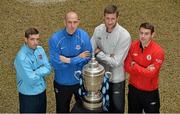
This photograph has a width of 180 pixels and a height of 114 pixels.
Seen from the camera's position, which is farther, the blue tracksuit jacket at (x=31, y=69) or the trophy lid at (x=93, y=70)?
the blue tracksuit jacket at (x=31, y=69)

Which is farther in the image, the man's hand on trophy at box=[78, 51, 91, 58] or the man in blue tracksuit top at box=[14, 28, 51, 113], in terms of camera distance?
the man's hand on trophy at box=[78, 51, 91, 58]

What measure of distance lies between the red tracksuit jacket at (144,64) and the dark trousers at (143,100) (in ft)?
0.25

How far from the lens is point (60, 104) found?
19.2ft

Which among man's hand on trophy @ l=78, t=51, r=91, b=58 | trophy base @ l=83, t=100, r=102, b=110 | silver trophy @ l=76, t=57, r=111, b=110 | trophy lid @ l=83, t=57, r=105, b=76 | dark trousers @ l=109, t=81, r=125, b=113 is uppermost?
man's hand on trophy @ l=78, t=51, r=91, b=58

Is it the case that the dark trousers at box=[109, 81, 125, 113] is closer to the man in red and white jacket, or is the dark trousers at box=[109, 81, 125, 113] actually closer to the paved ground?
the man in red and white jacket

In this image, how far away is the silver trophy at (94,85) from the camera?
4.72m

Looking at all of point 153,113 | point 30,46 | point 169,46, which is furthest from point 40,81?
point 169,46

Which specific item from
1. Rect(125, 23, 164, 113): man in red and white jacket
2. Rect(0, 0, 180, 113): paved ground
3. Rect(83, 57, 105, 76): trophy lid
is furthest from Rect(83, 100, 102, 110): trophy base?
Rect(0, 0, 180, 113): paved ground

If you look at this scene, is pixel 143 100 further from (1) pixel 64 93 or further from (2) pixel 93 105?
(1) pixel 64 93

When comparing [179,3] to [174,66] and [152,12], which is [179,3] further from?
[174,66]

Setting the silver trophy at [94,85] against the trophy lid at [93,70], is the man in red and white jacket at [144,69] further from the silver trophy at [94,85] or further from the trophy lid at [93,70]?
the trophy lid at [93,70]

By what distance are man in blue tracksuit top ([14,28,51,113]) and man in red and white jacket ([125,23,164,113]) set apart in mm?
1304

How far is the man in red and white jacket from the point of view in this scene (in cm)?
530

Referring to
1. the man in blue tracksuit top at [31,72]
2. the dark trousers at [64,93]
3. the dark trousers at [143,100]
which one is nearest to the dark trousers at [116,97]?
the dark trousers at [143,100]
